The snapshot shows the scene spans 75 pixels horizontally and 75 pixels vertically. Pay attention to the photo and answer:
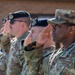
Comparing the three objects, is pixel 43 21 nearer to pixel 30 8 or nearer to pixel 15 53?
pixel 15 53

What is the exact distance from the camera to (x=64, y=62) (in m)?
2.68

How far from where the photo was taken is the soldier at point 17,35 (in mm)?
3861

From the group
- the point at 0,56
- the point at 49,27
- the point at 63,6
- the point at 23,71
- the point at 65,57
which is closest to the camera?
the point at 65,57

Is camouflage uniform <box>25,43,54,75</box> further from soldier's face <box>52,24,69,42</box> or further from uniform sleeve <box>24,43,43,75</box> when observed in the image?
soldier's face <box>52,24,69,42</box>

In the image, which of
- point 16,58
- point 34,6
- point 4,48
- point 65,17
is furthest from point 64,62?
point 34,6

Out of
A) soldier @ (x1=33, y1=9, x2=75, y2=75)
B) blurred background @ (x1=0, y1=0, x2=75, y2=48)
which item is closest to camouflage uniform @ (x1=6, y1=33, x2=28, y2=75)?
soldier @ (x1=33, y1=9, x2=75, y2=75)

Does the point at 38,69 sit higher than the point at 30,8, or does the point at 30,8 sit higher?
the point at 38,69

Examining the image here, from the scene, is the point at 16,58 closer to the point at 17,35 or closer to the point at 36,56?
the point at 17,35

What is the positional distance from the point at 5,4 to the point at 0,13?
0.95 feet

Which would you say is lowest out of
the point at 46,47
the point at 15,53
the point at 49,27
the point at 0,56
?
the point at 0,56

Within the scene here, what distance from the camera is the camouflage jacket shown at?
262 centimetres

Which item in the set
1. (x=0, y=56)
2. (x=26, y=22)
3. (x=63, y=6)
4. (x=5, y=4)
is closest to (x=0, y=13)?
(x=5, y=4)

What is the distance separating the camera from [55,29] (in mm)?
2812

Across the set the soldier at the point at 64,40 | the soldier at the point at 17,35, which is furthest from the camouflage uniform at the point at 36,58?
the soldier at the point at 17,35
